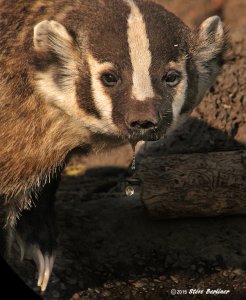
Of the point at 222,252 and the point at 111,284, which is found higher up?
the point at 222,252

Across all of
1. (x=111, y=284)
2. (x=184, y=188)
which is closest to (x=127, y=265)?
(x=111, y=284)

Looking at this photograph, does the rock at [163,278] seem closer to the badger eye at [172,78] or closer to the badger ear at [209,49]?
the badger ear at [209,49]

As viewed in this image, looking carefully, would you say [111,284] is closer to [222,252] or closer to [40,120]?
[222,252]

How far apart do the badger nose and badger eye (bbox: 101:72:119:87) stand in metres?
0.25

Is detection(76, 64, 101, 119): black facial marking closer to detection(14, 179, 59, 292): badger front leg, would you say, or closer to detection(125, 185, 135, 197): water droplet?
detection(14, 179, 59, 292): badger front leg

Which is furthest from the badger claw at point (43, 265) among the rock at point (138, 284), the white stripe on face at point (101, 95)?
the white stripe on face at point (101, 95)

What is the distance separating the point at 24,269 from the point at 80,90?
129 centimetres

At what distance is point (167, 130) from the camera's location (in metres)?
3.73

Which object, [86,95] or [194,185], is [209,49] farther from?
[194,185]

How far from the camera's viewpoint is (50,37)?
3650 mm

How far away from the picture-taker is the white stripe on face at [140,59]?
348 centimetres

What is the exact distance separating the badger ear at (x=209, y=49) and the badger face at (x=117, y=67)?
11cm

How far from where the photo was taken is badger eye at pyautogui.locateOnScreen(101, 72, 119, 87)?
356 cm

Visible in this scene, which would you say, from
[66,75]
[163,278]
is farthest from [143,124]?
[163,278]
